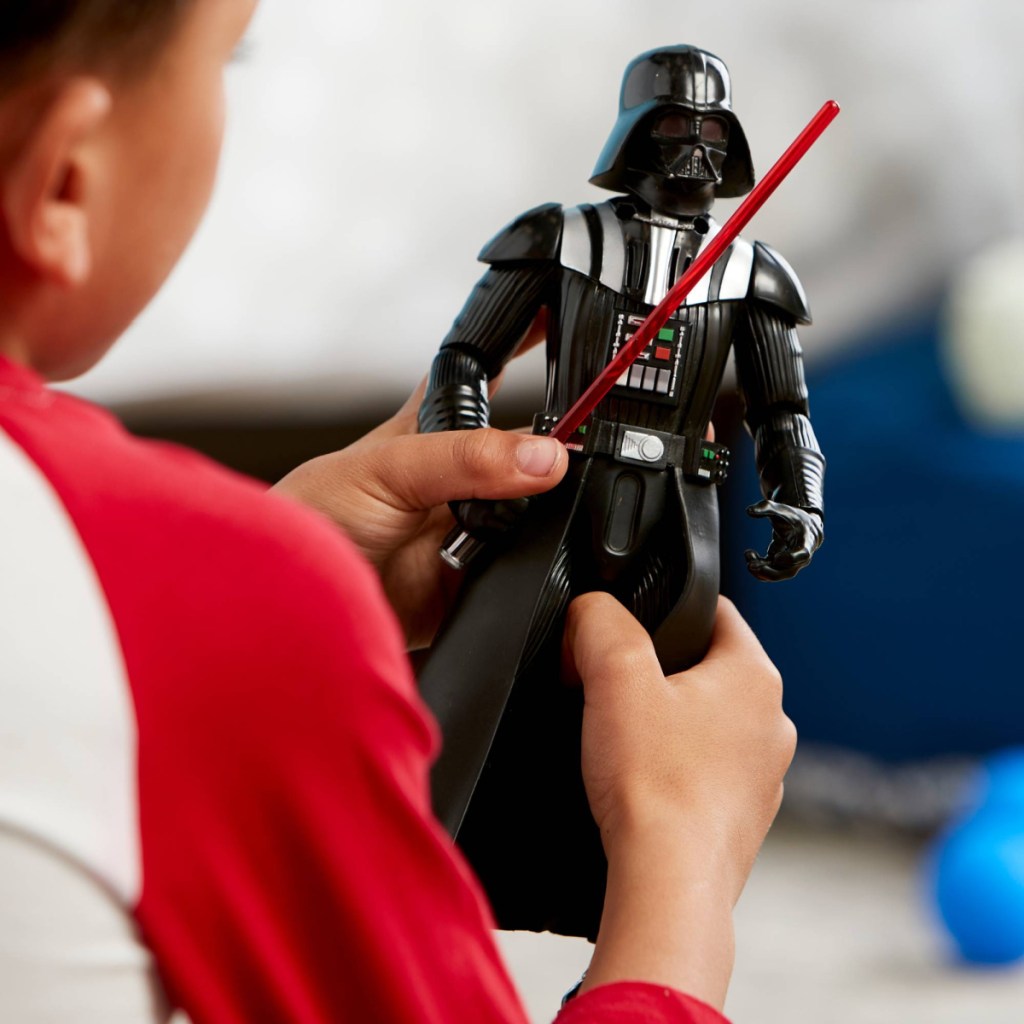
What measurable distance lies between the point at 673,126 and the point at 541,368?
129cm

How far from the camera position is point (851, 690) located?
6.07 ft

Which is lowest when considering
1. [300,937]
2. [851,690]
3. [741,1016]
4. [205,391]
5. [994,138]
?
[741,1016]

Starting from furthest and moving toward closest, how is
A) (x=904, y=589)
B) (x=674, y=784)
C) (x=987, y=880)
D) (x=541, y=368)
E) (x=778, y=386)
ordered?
(x=541, y=368) → (x=904, y=589) → (x=987, y=880) → (x=778, y=386) → (x=674, y=784)

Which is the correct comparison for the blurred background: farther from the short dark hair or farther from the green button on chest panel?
the short dark hair

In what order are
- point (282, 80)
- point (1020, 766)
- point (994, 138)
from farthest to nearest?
point (994, 138)
point (282, 80)
point (1020, 766)

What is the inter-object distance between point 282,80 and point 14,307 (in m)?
1.53

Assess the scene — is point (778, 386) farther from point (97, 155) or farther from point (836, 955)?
point (836, 955)

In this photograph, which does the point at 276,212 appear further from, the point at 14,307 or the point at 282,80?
the point at 14,307

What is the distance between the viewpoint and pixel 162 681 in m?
0.30

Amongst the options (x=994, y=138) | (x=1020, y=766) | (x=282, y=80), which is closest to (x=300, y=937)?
(x=1020, y=766)

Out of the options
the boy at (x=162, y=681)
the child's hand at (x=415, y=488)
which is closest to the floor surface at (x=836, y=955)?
the child's hand at (x=415, y=488)

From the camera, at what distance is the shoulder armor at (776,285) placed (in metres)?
0.66

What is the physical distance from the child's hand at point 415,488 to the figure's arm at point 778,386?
0.12 m

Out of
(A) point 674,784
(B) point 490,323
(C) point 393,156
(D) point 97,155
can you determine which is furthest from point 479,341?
(C) point 393,156
